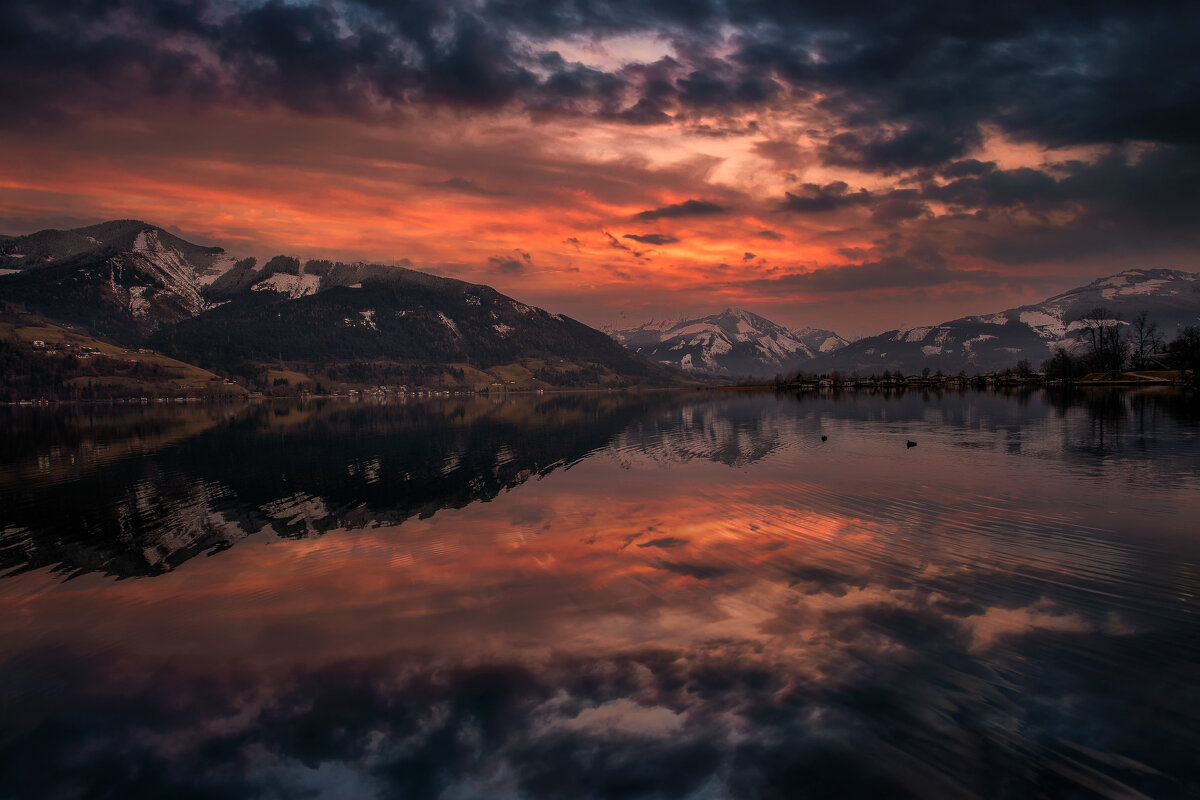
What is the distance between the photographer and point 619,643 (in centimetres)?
2027

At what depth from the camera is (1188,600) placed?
834 inches

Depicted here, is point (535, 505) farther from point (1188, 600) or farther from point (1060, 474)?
point (1060, 474)

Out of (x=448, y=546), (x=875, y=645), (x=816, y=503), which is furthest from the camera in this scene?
(x=816, y=503)

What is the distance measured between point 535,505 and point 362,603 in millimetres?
19524

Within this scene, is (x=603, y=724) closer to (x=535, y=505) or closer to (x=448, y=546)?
(x=448, y=546)

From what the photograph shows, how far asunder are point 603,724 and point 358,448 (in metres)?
76.7

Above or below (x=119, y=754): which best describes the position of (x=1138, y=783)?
above

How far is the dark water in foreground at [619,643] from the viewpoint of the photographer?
14047 mm

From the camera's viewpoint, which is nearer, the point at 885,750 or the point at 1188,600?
the point at 885,750

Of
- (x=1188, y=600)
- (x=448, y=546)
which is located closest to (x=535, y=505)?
(x=448, y=546)

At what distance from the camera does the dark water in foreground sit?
46.1 feet

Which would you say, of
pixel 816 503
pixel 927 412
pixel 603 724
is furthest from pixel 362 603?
pixel 927 412

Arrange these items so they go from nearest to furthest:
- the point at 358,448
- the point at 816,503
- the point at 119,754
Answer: the point at 119,754 < the point at 816,503 < the point at 358,448

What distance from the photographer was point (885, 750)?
45.8 feet
